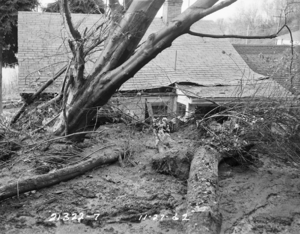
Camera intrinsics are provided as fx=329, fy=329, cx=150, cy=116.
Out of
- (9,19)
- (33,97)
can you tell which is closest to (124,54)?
(33,97)

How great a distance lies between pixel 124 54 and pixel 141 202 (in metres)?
1.95

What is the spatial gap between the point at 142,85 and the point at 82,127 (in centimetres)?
656

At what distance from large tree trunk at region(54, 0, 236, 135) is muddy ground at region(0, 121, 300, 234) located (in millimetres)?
665

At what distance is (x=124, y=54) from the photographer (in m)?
4.29

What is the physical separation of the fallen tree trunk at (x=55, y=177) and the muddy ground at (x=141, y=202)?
0.24 ft

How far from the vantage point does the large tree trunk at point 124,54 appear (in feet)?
12.6

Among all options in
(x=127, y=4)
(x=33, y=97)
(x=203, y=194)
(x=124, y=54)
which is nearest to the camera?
(x=203, y=194)

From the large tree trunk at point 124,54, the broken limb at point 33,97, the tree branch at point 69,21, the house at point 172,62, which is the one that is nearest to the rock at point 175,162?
the large tree trunk at point 124,54

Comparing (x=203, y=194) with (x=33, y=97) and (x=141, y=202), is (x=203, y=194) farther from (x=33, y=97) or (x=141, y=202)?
(x=33, y=97)

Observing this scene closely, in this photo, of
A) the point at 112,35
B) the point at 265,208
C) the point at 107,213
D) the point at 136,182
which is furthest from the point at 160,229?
the point at 112,35

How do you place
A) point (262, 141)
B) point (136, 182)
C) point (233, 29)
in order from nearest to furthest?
point (136, 182), point (262, 141), point (233, 29)

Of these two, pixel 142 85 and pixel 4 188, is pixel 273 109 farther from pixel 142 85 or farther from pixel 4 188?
pixel 142 85

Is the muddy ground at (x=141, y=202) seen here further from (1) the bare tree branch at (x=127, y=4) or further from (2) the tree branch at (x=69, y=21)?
(1) the bare tree branch at (x=127, y=4)

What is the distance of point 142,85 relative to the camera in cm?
1096
